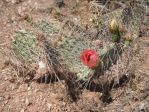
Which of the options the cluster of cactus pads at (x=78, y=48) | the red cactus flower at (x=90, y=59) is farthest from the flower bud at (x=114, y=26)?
the red cactus flower at (x=90, y=59)

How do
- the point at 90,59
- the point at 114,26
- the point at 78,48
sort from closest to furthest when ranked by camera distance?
1. the point at 90,59
2. the point at 114,26
3. the point at 78,48

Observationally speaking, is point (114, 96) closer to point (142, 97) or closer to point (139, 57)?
point (142, 97)

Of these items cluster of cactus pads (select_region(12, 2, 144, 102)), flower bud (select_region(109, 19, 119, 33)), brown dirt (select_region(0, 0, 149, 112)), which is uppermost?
flower bud (select_region(109, 19, 119, 33))

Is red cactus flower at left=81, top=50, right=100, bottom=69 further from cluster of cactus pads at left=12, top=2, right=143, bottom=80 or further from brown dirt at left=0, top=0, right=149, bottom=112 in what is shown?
brown dirt at left=0, top=0, right=149, bottom=112

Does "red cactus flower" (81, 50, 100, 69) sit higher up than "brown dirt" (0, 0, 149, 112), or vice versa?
"red cactus flower" (81, 50, 100, 69)

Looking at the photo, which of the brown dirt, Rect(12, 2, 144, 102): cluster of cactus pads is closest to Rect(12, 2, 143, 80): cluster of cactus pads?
Rect(12, 2, 144, 102): cluster of cactus pads

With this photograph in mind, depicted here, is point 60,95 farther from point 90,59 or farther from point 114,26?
point 114,26

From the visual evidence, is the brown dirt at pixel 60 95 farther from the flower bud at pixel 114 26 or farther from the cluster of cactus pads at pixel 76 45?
the flower bud at pixel 114 26

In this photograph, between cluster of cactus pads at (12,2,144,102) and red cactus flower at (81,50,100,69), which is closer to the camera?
red cactus flower at (81,50,100,69)

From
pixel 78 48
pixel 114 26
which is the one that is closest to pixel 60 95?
pixel 78 48
